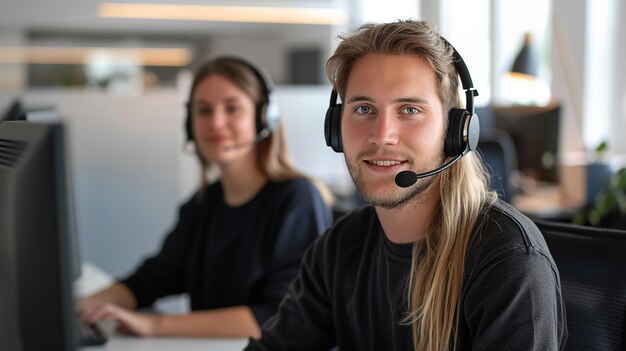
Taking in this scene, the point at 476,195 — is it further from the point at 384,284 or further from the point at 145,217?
the point at 145,217

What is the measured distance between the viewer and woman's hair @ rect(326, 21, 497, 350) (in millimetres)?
1053

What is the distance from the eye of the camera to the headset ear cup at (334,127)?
4.01 feet

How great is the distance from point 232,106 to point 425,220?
2.85 feet

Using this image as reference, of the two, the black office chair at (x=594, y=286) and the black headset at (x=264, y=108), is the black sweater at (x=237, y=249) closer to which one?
the black headset at (x=264, y=108)

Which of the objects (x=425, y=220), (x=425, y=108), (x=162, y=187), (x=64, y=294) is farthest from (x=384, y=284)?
(x=162, y=187)

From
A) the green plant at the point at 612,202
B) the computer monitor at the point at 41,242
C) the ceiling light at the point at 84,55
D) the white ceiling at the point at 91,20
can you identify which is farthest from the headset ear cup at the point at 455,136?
the ceiling light at the point at 84,55

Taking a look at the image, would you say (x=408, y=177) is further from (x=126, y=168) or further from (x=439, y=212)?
(x=126, y=168)

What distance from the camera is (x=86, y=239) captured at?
3.59 metres

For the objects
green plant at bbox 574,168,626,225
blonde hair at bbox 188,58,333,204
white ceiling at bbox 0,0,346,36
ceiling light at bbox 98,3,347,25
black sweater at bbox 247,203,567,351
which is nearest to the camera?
black sweater at bbox 247,203,567,351

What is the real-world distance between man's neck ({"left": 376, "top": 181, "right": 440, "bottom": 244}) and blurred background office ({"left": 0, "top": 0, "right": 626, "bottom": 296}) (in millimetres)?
758

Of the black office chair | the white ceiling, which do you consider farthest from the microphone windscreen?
the white ceiling

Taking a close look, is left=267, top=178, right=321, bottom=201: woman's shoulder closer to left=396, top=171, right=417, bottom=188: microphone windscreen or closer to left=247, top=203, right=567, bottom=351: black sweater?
left=247, top=203, right=567, bottom=351: black sweater

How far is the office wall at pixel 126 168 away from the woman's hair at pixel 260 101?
5.48 feet

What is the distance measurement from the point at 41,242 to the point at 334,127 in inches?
26.5
